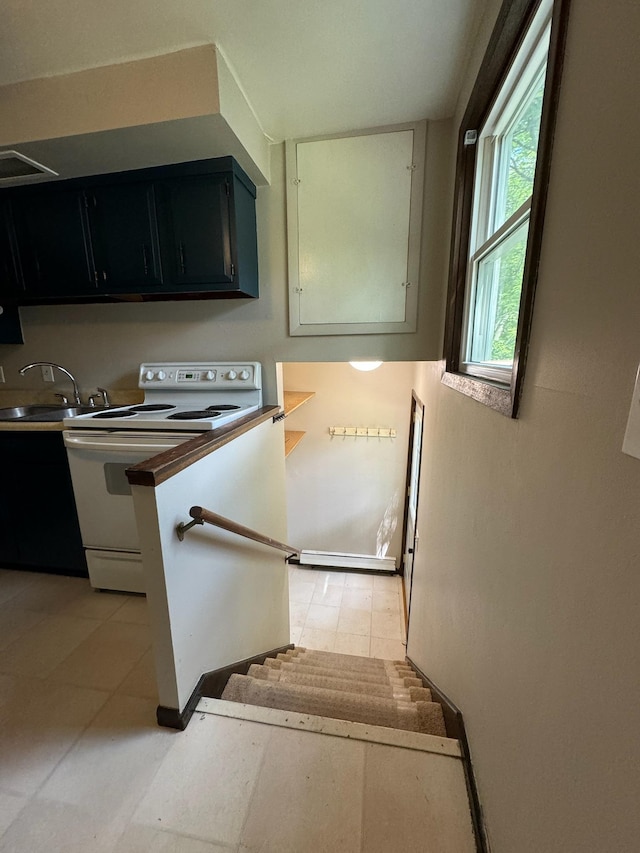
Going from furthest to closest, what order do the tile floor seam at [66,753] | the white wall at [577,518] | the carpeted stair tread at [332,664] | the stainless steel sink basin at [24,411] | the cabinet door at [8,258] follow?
1. the stainless steel sink basin at [24,411]
2. the carpeted stair tread at [332,664]
3. the cabinet door at [8,258]
4. the tile floor seam at [66,753]
5. the white wall at [577,518]

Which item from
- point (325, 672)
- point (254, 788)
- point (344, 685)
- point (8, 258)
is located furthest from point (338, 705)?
point (8, 258)

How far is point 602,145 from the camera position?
20.2 inches

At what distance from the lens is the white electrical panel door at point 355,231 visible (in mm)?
1861

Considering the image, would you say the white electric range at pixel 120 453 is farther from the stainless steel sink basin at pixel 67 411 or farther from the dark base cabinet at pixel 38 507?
the stainless steel sink basin at pixel 67 411

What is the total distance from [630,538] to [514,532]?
0.39 meters

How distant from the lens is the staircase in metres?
1.36

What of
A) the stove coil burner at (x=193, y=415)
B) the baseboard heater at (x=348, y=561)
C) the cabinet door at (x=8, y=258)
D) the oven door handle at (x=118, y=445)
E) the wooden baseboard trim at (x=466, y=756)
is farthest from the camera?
the baseboard heater at (x=348, y=561)

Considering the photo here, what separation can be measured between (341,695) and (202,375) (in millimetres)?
1935

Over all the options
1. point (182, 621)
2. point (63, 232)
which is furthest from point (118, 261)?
point (182, 621)

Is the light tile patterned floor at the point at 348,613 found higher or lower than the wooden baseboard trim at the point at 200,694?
lower

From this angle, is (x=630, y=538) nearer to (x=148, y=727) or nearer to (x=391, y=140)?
(x=148, y=727)

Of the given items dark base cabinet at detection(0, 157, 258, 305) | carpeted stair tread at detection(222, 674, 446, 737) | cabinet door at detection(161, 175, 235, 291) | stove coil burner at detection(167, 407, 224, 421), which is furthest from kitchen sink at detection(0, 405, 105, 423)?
carpeted stair tread at detection(222, 674, 446, 737)

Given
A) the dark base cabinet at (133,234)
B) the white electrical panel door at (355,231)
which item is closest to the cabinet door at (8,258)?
the dark base cabinet at (133,234)

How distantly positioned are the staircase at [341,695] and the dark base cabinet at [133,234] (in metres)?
2.00
